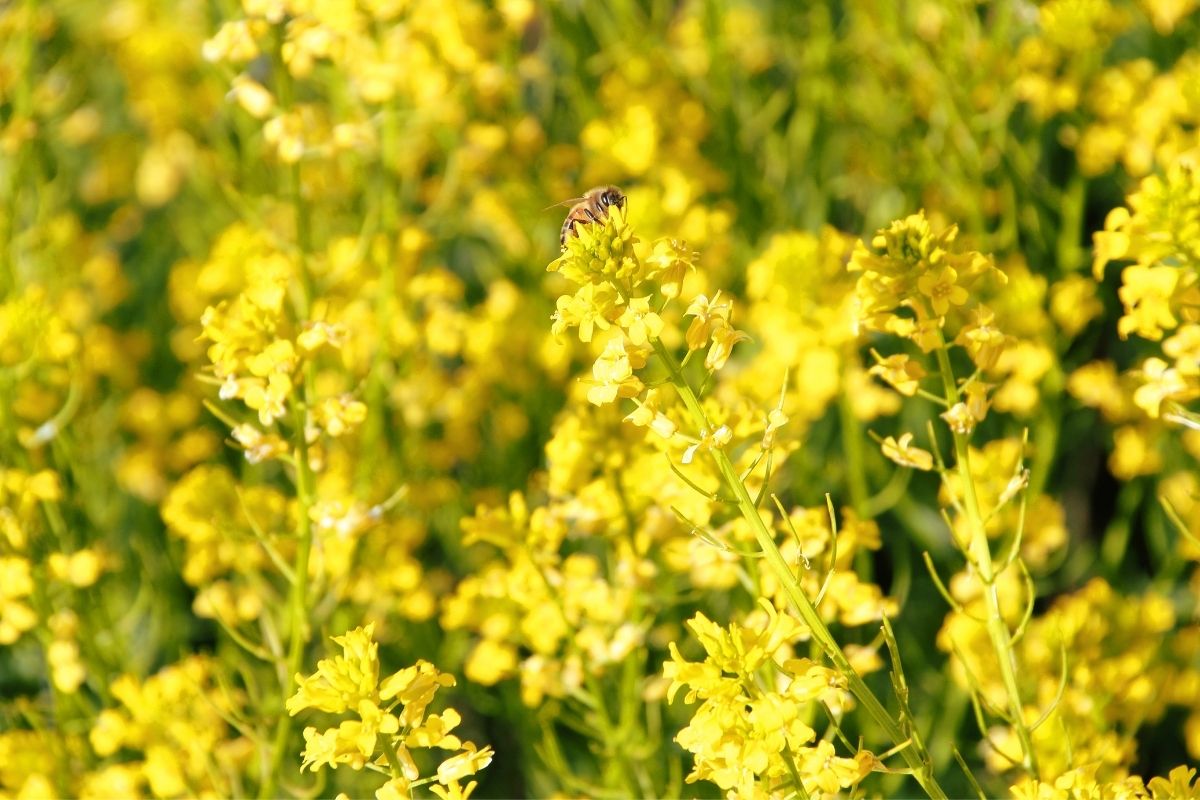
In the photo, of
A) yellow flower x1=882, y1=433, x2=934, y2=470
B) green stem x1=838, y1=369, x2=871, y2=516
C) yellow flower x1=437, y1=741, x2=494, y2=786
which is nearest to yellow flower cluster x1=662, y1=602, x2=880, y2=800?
yellow flower x1=437, y1=741, x2=494, y2=786

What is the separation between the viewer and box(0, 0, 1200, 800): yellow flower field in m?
1.54

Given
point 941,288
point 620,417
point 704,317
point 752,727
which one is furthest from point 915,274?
point 620,417

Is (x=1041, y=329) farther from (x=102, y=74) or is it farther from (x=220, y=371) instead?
(x=102, y=74)

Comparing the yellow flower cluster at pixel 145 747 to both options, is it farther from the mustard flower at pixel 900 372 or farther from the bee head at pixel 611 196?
the mustard flower at pixel 900 372

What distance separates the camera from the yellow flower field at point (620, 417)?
154 cm

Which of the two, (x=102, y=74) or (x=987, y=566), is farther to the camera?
(x=102, y=74)

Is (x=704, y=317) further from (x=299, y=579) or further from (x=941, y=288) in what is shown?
(x=299, y=579)

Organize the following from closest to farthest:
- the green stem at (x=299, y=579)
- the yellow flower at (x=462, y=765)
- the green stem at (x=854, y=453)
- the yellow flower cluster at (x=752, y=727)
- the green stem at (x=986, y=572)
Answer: the yellow flower cluster at (x=752, y=727), the yellow flower at (x=462, y=765), the green stem at (x=986, y=572), the green stem at (x=299, y=579), the green stem at (x=854, y=453)

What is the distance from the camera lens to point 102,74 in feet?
15.1

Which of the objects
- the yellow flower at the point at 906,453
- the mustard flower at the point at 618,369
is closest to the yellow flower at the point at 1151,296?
the yellow flower at the point at 906,453

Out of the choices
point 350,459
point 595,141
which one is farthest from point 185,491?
point 595,141

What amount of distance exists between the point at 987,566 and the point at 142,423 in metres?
2.28

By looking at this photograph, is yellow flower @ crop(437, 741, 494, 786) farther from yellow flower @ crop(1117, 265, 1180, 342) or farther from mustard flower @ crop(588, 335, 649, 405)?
yellow flower @ crop(1117, 265, 1180, 342)

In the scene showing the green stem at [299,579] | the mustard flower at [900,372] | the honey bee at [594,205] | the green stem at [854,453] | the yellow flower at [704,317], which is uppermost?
the yellow flower at [704,317]
